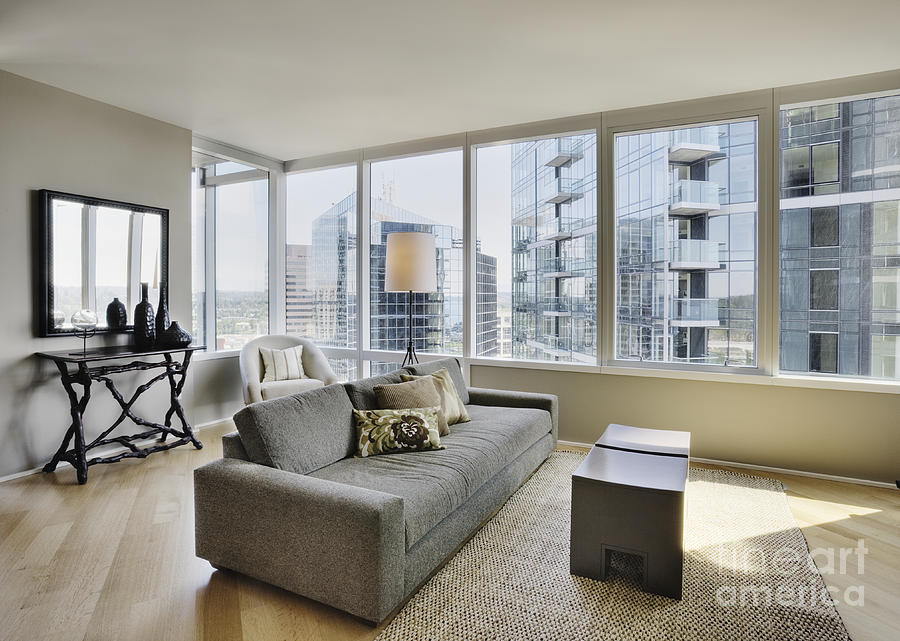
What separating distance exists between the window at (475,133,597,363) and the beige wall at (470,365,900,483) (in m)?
0.36

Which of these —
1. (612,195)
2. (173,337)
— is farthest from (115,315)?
(612,195)

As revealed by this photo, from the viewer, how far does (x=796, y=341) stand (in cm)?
357

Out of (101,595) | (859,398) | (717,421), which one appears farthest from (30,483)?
(859,398)

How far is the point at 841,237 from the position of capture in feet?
11.4

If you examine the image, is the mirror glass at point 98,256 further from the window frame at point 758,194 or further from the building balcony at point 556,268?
the window frame at point 758,194

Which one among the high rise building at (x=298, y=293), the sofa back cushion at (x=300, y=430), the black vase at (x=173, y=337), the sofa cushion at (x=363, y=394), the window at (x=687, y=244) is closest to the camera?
the sofa back cushion at (x=300, y=430)

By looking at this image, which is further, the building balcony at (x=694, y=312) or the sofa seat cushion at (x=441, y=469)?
the building balcony at (x=694, y=312)

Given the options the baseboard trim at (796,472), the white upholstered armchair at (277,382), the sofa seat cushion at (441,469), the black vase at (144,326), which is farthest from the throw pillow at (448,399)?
the black vase at (144,326)

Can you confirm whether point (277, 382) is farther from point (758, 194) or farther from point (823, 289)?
point (823, 289)

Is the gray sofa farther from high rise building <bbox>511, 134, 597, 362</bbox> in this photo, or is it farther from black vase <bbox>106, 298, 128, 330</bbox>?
black vase <bbox>106, 298, 128, 330</bbox>

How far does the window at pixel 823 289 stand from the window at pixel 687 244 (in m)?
0.35

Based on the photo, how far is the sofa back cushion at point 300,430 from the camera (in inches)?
87.7

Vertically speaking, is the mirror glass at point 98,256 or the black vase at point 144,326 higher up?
the mirror glass at point 98,256

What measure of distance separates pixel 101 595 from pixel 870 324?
4.57 meters
